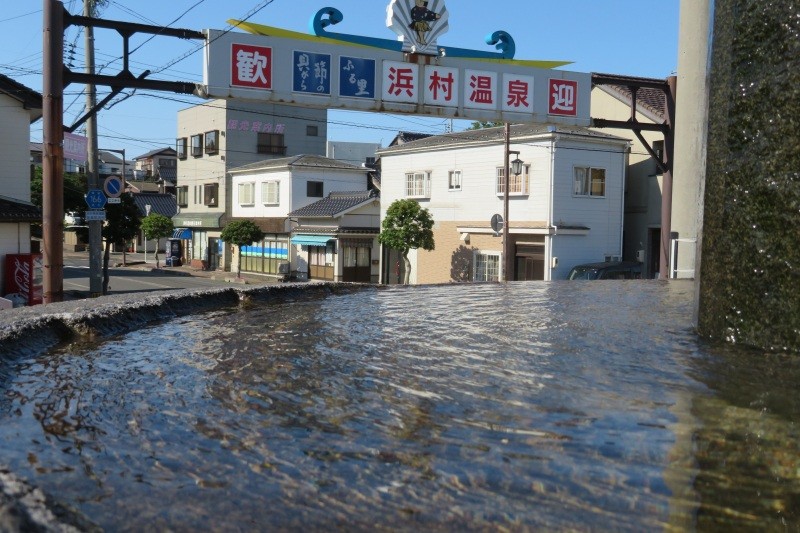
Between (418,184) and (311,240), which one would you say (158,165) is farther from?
(418,184)

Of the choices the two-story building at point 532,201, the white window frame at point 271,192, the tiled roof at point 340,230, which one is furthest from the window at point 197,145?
the two-story building at point 532,201

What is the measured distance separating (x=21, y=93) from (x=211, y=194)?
26888mm

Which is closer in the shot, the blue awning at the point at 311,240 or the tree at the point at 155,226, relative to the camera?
the blue awning at the point at 311,240

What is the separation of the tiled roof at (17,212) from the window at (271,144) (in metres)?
28.1

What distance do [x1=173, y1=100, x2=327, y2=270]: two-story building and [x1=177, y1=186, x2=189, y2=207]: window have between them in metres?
0.13

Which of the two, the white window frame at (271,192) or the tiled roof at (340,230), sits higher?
the white window frame at (271,192)

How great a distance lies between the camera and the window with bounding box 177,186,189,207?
1951 inches

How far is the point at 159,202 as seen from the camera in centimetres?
5741

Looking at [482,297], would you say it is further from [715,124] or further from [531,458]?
[531,458]

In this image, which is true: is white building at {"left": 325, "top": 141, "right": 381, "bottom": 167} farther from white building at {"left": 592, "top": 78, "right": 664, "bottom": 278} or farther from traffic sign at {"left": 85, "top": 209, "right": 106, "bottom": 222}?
traffic sign at {"left": 85, "top": 209, "right": 106, "bottom": 222}

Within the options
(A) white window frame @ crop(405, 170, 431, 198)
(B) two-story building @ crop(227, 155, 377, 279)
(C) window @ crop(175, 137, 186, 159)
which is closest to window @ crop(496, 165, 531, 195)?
(A) white window frame @ crop(405, 170, 431, 198)

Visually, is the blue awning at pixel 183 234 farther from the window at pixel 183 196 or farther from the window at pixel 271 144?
the window at pixel 271 144

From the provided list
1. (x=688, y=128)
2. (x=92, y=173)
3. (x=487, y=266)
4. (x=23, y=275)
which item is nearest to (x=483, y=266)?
(x=487, y=266)

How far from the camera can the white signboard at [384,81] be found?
1189cm
